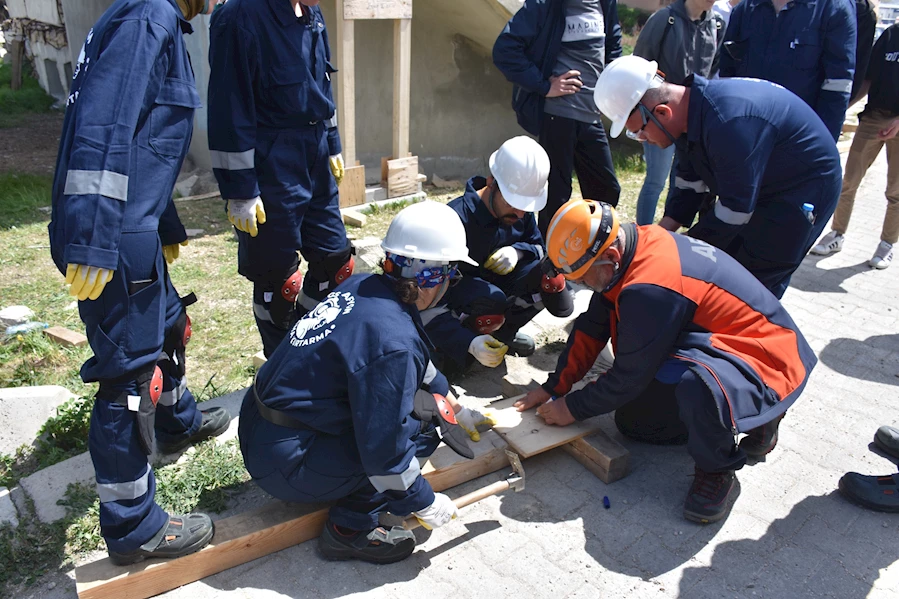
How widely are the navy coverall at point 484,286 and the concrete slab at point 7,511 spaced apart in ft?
6.33

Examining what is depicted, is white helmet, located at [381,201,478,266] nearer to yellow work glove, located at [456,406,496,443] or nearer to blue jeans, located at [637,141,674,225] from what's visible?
yellow work glove, located at [456,406,496,443]

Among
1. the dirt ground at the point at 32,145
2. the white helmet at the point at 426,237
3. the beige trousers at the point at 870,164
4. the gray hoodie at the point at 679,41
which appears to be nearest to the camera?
the white helmet at the point at 426,237

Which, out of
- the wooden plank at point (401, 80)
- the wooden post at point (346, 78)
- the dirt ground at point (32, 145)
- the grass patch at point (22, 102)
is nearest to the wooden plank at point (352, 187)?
the wooden post at point (346, 78)

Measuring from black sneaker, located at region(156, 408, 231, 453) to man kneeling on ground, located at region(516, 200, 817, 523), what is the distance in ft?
5.75

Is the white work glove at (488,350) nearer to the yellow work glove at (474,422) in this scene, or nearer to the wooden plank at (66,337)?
the yellow work glove at (474,422)

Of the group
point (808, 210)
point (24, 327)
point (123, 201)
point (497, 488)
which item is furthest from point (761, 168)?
point (24, 327)

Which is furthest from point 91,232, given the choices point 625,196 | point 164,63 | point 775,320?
point 625,196

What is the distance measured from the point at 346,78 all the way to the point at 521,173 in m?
3.32

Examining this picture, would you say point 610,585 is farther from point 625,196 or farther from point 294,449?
point 625,196

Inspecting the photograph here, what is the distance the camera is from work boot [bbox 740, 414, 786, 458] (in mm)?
3113

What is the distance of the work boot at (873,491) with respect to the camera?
299 cm

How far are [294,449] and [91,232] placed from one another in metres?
0.99

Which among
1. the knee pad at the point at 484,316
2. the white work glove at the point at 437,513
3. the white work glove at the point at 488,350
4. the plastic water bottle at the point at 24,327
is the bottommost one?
the plastic water bottle at the point at 24,327

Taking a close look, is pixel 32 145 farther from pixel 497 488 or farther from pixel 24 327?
pixel 497 488
